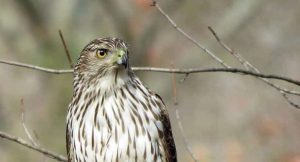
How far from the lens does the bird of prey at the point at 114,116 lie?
740cm

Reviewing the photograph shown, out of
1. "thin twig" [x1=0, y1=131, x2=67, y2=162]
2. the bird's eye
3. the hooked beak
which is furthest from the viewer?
the bird's eye

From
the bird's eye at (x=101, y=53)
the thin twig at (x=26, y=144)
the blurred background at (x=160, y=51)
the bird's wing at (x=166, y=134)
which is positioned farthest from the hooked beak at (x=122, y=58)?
the blurred background at (x=160, y=51)

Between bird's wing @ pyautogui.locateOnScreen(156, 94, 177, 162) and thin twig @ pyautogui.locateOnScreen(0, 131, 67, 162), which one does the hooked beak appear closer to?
bird's wing @ pyautogui.locateOnScreen(156, 94, 177, 162)

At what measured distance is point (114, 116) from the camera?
7477 mm

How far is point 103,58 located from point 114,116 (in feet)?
1.33

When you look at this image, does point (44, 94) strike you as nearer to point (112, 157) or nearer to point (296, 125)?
point (296, 125)

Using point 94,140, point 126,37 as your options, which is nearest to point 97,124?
point 94,140

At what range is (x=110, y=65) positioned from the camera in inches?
297

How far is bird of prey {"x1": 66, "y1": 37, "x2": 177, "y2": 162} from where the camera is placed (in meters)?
7.40

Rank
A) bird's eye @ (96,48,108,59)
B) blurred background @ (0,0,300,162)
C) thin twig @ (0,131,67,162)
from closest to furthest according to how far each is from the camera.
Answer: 1. thin twig @ (0,131,67,162)
2. bird's eye @ (96,48,108,59)
3. blurred background @ (0,0,300,162)

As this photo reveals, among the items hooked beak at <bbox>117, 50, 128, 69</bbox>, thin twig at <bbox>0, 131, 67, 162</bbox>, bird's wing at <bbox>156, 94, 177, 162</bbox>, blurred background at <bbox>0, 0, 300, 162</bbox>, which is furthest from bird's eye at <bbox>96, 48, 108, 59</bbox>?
blurred background at <bbox>0, 0, 300, 162</bbox>

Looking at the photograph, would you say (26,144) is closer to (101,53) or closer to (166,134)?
(101,53)

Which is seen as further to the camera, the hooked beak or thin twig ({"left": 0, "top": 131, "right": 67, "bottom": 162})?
the hooked beak

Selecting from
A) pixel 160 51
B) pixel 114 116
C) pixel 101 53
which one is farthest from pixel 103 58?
pixel 160 51
